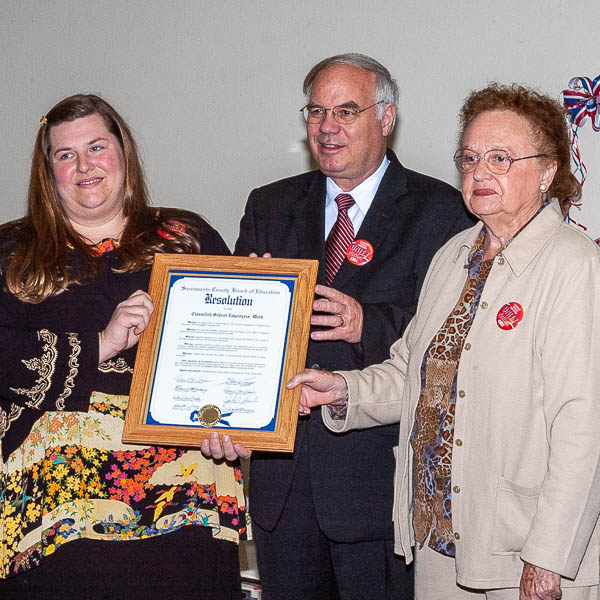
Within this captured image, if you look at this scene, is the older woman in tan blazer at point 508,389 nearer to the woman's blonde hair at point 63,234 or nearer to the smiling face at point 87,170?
the woman's blonde hair at point 63,234

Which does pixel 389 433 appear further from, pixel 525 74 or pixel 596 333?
pixel 525 74

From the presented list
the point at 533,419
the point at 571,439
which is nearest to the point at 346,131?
the point at 533,419

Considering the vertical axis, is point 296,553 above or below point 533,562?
below

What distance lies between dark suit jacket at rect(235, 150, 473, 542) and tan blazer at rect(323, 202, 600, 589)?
0.57 meters

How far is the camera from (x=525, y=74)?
12.5 ft

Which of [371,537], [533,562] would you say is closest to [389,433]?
[371,537]

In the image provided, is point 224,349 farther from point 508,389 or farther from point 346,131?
Result: point 346,131

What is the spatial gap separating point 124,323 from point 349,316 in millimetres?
788

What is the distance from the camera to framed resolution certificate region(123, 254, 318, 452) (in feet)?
8.87

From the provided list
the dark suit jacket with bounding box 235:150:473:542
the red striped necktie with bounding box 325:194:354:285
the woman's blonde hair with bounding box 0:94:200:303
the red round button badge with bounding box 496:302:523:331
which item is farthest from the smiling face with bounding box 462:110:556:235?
the woman's blonde hair with bounding box 0:94:200:303

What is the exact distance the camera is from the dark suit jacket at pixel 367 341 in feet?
10.2

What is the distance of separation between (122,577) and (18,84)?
3.59 m

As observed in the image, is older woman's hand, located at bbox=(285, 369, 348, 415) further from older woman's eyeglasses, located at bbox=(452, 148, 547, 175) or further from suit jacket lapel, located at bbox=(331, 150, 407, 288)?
older woman's eyeglasses, located at bbox=(452, 148, 547, 175)

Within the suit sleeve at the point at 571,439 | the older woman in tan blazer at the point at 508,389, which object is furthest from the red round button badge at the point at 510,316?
the suit sleeve at the point at 571,439
